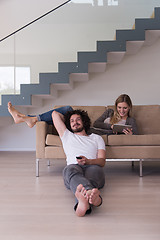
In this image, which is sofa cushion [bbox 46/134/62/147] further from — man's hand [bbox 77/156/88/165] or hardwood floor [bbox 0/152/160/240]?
man's hand [bbox 77/156/88/165]

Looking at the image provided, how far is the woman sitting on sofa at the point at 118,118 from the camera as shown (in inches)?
131

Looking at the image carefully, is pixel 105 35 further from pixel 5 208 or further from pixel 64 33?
pixel 5 208

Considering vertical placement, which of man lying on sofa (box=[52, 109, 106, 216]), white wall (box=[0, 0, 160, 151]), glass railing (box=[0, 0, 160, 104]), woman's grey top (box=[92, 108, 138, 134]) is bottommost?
man lying on sofa (box=[52, 109, 106, 216])

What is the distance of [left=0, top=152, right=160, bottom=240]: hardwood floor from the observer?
5.04 feet

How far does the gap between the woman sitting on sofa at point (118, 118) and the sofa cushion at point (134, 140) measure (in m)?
0.26

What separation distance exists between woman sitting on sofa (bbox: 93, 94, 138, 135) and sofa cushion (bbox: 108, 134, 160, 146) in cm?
26

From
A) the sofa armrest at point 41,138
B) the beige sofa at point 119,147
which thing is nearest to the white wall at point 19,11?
the sofa armrest at point 41,138

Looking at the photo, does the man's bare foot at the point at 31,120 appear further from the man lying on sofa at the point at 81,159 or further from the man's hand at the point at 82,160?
the man's hand at the point at 82,160

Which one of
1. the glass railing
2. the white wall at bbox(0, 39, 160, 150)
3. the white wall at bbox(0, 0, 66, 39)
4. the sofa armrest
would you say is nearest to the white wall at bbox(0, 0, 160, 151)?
the white wall at bbox(0, 39, 160, 150)

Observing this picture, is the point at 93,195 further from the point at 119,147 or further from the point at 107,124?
the point at 107,124

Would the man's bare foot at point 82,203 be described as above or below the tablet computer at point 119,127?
below

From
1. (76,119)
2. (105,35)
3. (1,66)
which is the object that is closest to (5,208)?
(76,119)

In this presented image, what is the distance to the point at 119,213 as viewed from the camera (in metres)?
1.85

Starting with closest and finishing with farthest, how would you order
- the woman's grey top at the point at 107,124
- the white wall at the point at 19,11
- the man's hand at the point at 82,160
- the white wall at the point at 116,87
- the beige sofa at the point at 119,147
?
the man's hand at the point at 82,160, the beige sofa at the point at 119,147, the woman's grey top at the point at 107,124, the white wall at the point at 19,11, the white wall at the point at 116,87
